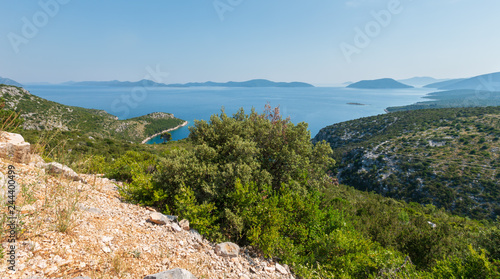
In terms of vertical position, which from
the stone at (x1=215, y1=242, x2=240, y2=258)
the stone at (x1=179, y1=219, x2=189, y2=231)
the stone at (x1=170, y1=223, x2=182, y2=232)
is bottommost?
the stone at (x1=215, y1=242, x2=240, y2=258)

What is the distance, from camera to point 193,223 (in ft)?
21.7

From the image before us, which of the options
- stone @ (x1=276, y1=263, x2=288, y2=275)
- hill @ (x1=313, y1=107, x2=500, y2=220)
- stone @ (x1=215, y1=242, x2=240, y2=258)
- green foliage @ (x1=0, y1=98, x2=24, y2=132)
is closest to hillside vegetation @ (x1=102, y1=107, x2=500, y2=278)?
stone @ (x1=276, y1=263, x2=288, y2=275)

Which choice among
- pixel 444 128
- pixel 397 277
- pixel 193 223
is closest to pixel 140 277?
pixel 193 223

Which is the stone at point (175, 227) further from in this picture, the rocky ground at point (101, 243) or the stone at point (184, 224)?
the stone at point (184, 224)

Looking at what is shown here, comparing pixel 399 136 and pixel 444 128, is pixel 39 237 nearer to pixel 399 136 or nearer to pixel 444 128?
pixel 399 136

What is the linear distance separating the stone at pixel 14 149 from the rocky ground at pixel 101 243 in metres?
0.24

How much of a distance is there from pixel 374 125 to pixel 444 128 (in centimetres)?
2253

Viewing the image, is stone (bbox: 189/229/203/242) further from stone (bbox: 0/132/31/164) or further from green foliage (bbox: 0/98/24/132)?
green foliage (bbox: 0/98/24/132)

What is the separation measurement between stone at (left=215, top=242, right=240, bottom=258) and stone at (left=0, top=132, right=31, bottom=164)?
22.5ft

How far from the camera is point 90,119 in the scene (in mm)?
82812

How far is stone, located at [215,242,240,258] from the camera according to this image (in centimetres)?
596

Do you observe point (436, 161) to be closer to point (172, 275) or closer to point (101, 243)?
point (172, 275)

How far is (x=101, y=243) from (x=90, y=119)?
9884cm

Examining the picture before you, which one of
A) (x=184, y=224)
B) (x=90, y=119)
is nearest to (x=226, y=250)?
(x=184, y=224)
